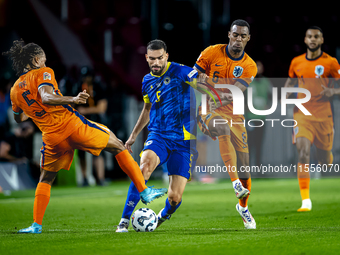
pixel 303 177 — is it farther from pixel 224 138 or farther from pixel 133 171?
pixel 133 171

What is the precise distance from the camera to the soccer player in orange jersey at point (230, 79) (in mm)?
6617

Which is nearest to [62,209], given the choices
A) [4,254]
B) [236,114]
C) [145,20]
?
[236,114]

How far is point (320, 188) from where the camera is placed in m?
11.5

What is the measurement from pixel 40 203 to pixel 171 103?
1.69m

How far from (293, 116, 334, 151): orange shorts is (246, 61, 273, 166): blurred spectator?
3.93 m

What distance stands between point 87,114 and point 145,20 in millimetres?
4324

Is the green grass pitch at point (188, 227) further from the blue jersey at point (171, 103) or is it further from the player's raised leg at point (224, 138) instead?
the blue jersey at point (171, 103)

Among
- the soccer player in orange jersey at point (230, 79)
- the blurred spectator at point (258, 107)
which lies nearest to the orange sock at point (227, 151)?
the soccer player in orange jersey at point (230, 79)

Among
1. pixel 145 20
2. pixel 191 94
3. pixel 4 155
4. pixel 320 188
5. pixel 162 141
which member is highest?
pixel 145 20

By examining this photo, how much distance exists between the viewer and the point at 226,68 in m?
6.75

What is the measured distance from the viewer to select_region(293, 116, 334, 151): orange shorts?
26.8 ft

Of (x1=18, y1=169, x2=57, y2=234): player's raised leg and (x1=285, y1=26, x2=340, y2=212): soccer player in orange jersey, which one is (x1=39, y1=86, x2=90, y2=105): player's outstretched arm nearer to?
(x1=18, y1=169, x2=57, y2=234): player's raised leg

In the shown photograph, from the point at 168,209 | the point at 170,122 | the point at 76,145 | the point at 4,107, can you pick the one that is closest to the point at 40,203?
the point at 76,145

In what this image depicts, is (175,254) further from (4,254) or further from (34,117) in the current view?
(34,117)
